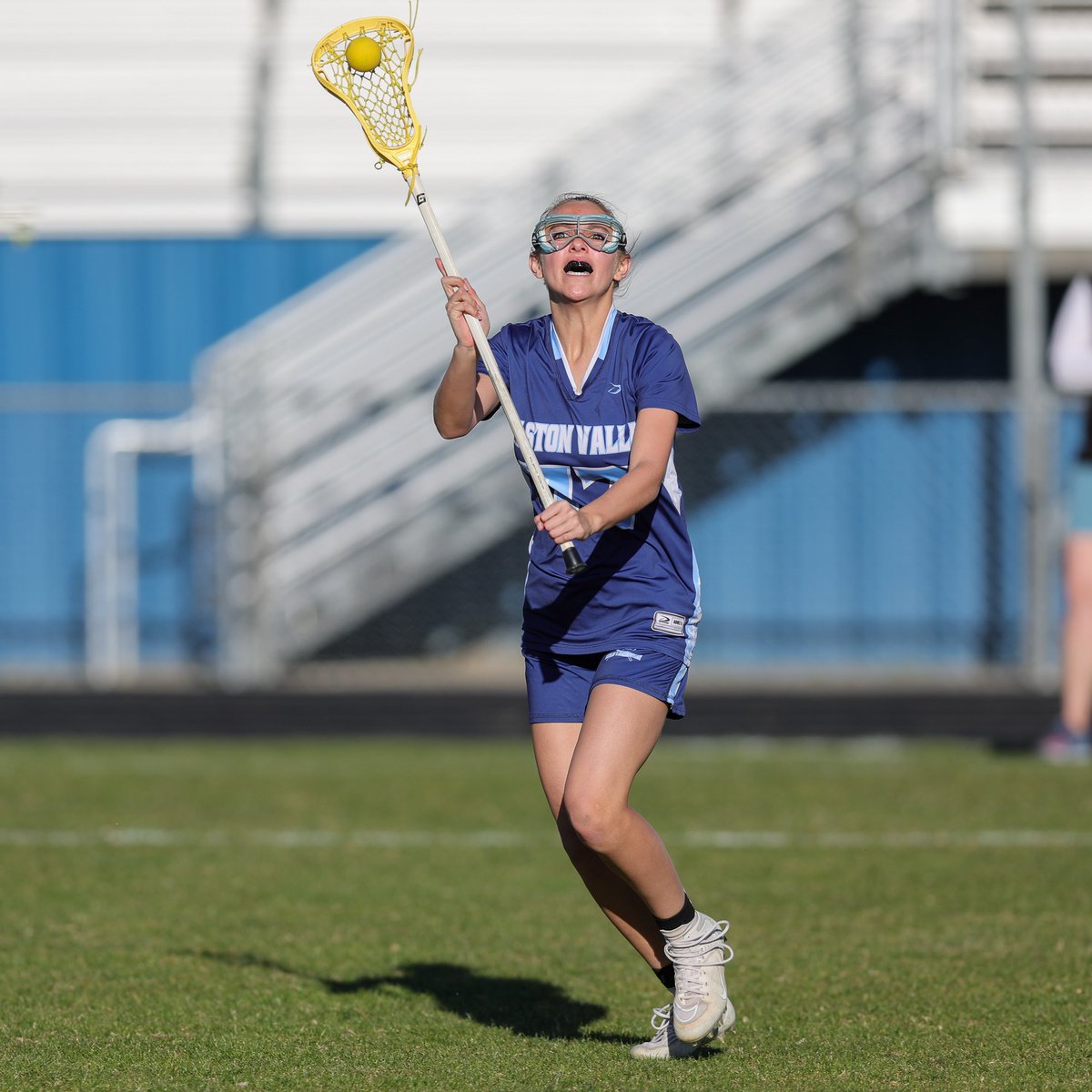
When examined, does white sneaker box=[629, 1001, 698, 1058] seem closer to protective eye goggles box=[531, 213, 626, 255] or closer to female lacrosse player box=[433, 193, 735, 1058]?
female lacrosse player box=[433, 193, 735, 1058]

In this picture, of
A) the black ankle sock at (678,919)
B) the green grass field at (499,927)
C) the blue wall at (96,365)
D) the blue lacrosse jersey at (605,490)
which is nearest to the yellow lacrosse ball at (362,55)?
the blue lacrosse jersey at (605,490)

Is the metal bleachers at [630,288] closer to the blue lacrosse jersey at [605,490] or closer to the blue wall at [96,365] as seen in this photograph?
the blue wall at [96,365]

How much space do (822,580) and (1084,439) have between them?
3.75 m

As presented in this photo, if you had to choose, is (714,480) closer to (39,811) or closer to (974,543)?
(974,543)

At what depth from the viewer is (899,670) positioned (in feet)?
42.4

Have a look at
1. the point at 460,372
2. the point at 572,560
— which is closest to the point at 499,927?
the point at 572,560

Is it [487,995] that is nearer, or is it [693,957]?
[693,957]

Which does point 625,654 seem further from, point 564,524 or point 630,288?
point 630,288

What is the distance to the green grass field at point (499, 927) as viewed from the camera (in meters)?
4.60

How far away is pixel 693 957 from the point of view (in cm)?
466

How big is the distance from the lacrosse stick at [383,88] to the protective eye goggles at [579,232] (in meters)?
0.24

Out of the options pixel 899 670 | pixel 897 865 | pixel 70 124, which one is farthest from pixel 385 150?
pixel 70 124

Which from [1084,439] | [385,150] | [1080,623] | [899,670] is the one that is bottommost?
[899,670]

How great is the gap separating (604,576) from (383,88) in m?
1.39
